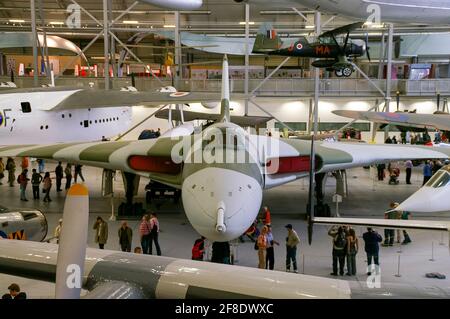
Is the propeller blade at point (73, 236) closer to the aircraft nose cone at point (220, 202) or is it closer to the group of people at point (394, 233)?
the aircraft nose cone at point (220, 202)

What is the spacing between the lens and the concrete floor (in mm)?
9102

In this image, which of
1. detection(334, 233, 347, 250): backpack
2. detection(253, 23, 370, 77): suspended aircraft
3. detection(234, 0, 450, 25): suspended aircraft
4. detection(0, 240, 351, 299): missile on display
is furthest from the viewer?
detection(253, 23, 370, 77): suspended aircraft

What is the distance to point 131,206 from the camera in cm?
1438

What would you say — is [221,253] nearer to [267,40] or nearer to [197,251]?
[197,251]

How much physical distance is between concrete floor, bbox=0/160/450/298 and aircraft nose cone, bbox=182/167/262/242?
5.58 ft

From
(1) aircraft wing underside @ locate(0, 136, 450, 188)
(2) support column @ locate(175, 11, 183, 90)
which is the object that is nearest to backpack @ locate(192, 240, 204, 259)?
(1) aircraft wing underside @ locate(0, 136, 450, 188)

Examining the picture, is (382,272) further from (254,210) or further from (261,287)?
(261,287)

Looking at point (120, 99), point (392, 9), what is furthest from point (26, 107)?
point (392, 9)

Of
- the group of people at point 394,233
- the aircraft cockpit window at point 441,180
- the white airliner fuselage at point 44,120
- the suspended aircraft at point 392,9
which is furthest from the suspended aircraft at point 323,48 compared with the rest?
the aircraft cockpit window at point 441,180

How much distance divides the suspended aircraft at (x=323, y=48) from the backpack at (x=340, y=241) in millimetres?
12692

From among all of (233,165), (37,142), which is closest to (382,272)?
(233,165)

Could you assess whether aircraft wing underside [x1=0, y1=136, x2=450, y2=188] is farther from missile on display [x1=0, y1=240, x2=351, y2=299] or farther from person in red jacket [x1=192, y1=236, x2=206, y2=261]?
missile on display [x1=0, y1=240, x2=351, y2=299]
